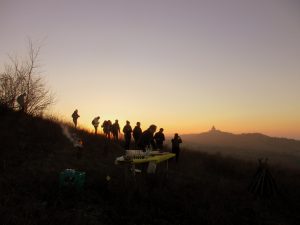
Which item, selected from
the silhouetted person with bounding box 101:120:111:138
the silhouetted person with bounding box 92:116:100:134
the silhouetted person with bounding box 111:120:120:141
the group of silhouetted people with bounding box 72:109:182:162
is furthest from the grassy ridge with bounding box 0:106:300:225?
the silhouetted person with bounding box 92:116:100:134

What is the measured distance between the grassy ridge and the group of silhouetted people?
1422 millimetres

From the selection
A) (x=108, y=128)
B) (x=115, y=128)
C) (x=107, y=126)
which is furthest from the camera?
(x=107, y=126)

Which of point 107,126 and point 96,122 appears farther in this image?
point 96,122

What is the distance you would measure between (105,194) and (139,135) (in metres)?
9.54

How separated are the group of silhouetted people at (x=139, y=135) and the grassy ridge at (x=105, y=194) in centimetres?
142

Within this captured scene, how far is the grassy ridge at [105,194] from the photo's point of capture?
404 inches

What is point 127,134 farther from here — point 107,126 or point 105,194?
point 105,194

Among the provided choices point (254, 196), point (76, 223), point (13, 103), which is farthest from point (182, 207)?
point (13, 103)

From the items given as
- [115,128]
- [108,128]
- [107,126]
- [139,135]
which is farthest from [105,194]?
[107,126]

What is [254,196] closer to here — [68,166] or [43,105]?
[68,166]

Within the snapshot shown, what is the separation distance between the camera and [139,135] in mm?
21438

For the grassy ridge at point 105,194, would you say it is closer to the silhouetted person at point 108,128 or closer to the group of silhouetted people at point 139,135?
the group of silhouetted people at point 139,135

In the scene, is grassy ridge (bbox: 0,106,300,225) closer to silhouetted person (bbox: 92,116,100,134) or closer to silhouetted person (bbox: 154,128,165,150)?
silhouetted person (bbox: 154,128,165,150)

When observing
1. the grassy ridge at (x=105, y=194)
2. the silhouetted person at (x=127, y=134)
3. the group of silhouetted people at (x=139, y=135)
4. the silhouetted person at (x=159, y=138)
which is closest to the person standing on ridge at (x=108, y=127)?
the group of silhouetted people at (x=139, y=135)
